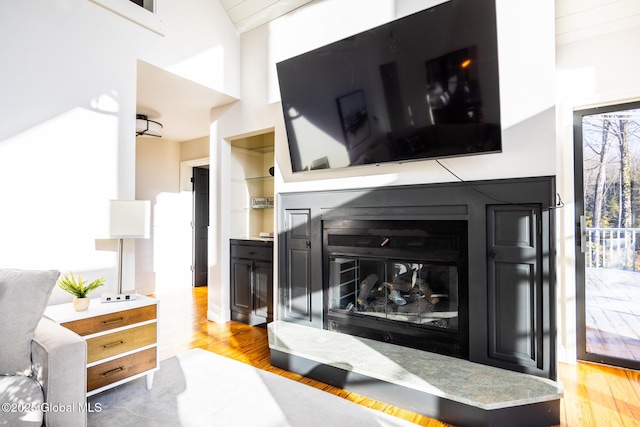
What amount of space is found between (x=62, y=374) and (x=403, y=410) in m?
1.73

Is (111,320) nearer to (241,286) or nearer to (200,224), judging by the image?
(241,286)

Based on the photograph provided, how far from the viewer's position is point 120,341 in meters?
2.06

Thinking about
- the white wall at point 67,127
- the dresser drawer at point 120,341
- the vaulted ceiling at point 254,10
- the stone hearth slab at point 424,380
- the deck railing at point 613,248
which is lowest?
the stone hearth slab at point 424,380

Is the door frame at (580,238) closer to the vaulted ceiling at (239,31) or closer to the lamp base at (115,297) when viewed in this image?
the vaulted ceiling at (239,31)

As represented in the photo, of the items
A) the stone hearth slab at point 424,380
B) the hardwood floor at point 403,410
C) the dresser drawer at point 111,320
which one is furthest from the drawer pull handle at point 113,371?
the stone hearth slab at point 424,380

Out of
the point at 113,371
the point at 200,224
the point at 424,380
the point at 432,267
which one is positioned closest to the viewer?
the point at 424,380

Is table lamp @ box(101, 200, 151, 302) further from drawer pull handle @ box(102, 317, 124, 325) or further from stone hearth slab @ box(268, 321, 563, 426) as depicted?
stone hearth slab @ box(268, 321, 563, 426)

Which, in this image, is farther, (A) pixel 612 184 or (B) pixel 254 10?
(B) pixel 254 10

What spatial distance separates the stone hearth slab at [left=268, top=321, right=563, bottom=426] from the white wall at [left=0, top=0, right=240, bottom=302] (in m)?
1.56

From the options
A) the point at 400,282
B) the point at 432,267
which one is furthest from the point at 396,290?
the point at 432,267

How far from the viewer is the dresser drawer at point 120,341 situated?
1938 mm

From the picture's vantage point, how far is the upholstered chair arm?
1.39 m

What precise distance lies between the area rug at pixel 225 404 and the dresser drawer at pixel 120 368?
148 mm

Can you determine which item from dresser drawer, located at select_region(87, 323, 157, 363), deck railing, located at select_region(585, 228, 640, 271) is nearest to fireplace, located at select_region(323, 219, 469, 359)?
deck railing, located at select_region(585, 228, 640, 271)
